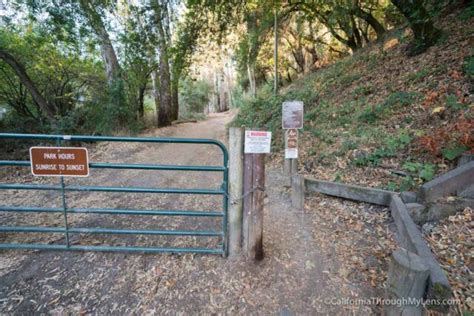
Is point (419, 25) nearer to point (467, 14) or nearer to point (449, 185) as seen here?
→ point (467, 14)

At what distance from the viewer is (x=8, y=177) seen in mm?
5281

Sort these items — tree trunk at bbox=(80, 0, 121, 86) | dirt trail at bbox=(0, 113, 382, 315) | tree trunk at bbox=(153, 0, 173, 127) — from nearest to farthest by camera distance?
dirt trail at bbox=(0, 113, 382, 315) → tree trunk at bbox=(80, 0, 121, 86) → tree trunk at bbox=(153, 0, 173, 127)

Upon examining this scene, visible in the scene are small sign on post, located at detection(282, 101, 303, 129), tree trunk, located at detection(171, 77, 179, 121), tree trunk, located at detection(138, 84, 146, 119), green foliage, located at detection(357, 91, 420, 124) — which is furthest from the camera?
tree trunk, located at detection(171, 77, 179, 121)

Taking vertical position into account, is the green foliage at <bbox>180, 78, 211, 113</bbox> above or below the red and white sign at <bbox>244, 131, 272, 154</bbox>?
above

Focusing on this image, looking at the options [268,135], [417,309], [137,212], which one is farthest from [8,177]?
[417,309]

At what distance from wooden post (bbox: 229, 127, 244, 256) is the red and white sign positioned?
0.06m

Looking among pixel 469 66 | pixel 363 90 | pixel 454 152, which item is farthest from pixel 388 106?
pixel 454 152

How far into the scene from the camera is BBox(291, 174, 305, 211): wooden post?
3375 mm

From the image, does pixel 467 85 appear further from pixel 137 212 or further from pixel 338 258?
pixel 137 212

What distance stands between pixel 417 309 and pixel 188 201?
10.3 feet

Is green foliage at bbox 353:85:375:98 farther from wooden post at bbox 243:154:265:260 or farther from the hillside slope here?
wooden post at bbox 243:154:265:260

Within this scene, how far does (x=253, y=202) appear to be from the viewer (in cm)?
222

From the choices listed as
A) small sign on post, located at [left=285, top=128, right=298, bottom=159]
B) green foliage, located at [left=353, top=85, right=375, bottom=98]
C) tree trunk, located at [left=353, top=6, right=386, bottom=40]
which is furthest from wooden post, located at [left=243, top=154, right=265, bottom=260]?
tree trunk, located at [left=353, top=6, right=386, bottom=40]

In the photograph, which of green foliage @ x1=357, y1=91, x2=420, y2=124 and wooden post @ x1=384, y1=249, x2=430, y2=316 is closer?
wooden post @ x1=384, y1=249, x2=430, y2=316
